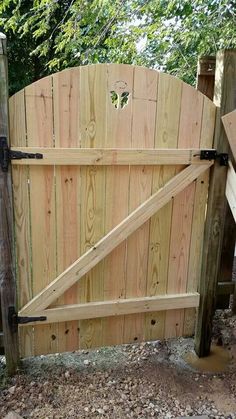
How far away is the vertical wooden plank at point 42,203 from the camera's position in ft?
5.67

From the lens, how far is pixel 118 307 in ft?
6.92

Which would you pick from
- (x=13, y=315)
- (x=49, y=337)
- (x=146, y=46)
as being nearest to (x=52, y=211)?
(x=13, y=315)

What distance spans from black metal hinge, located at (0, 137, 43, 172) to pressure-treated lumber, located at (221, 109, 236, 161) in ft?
3.31

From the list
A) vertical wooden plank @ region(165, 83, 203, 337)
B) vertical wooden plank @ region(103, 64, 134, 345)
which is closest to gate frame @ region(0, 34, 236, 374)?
vertical wooden plank @ region(165, 83, 203, 337)

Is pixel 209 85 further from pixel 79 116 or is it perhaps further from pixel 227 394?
pixel 227 394

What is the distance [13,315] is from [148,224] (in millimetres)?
910

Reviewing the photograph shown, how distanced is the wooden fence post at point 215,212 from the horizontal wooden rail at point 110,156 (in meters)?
0.17

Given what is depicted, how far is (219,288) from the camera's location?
2535 mm

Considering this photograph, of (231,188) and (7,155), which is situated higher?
(7,155)

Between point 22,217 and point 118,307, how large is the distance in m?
0.78

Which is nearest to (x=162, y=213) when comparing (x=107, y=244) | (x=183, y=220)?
(x=183, y=220)

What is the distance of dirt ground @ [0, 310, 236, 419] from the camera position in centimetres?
186

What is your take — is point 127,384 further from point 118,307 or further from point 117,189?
point 117,189

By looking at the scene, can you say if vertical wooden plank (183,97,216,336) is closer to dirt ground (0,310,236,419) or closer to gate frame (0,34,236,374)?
gate frame (0,34,236,374)
